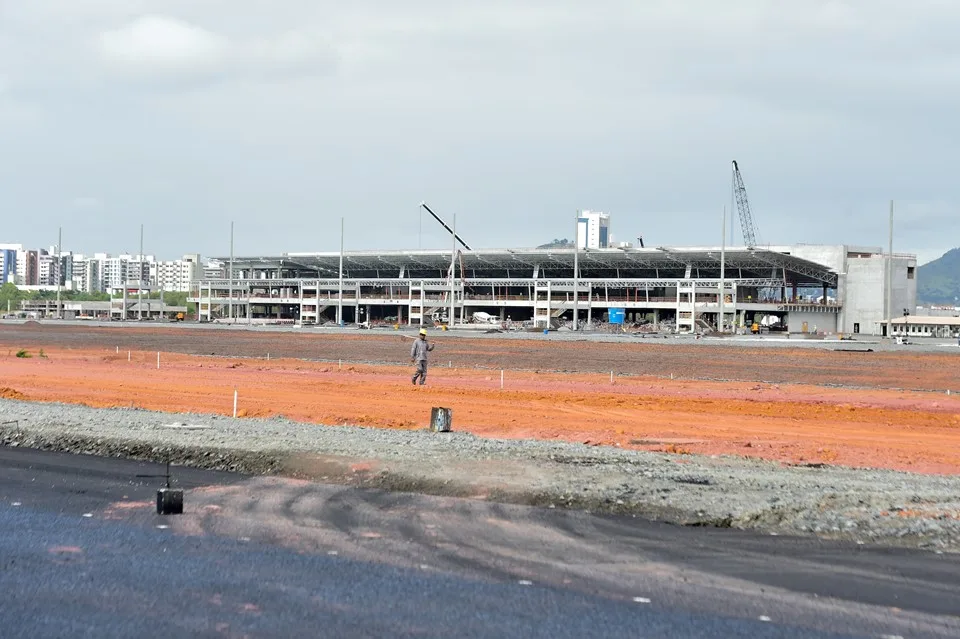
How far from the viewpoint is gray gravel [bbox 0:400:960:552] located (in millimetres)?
13695

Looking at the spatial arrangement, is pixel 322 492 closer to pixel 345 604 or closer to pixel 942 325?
pixel 345 604

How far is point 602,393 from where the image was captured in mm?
40844

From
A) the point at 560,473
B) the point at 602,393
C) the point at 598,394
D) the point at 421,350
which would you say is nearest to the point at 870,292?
the point at 602,393

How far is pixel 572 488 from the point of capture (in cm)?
1545

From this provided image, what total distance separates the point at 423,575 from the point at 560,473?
21.2 ft

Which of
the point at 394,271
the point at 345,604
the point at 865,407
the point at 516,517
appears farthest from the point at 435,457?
the point at 394,271

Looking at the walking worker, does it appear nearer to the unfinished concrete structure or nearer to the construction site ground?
the construction site ground

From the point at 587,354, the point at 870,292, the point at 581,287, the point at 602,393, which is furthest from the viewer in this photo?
the point at 581,287

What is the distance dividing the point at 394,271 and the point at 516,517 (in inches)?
6833

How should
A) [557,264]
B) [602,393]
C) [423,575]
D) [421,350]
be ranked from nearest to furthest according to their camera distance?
[423,575], [421,350], [602,393], [557,264]

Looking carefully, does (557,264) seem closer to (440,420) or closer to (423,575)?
(440,420)

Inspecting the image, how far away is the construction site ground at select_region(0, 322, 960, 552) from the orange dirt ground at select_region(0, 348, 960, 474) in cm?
7

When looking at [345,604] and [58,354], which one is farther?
[58,354]

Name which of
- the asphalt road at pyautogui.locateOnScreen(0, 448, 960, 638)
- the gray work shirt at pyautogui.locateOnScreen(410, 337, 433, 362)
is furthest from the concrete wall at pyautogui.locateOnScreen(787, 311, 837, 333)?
the asphalt road at pyautogui.locateOnScreen(0, 448, 960, 638)
